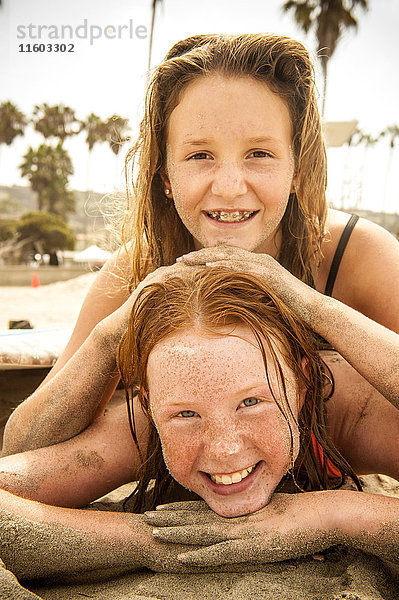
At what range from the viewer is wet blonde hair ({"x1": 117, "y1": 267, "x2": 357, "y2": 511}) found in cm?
174

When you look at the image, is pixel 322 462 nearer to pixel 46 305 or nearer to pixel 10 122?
pixel 46 305

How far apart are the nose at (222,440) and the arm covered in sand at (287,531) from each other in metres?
0.23

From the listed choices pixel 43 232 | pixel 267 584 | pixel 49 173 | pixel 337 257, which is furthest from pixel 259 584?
pixel 49 173

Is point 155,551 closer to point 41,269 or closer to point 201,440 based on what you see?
point 201,440

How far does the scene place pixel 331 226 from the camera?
8.85ft

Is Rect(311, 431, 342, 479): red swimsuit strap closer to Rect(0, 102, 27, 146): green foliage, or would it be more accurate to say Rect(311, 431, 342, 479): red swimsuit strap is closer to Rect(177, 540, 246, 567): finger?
Rect(177, 540, 246, 567): finger

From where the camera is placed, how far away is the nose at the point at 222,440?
1.58 m

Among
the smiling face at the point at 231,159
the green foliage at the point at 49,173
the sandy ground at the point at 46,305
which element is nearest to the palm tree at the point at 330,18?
the sandy ground at the point at 46,305

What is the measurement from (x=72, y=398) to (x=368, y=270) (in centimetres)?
143

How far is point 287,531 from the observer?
5.32ft

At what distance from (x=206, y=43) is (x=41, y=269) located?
21.2 metres

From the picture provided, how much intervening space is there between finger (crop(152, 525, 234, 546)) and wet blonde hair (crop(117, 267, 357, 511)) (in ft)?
1.32

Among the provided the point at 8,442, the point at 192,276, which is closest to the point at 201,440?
the point at 192,276

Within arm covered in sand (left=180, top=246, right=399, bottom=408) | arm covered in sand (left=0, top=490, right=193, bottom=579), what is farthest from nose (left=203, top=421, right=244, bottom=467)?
arm covered in sand (left=180, top=246, right=399, bottom=408)
